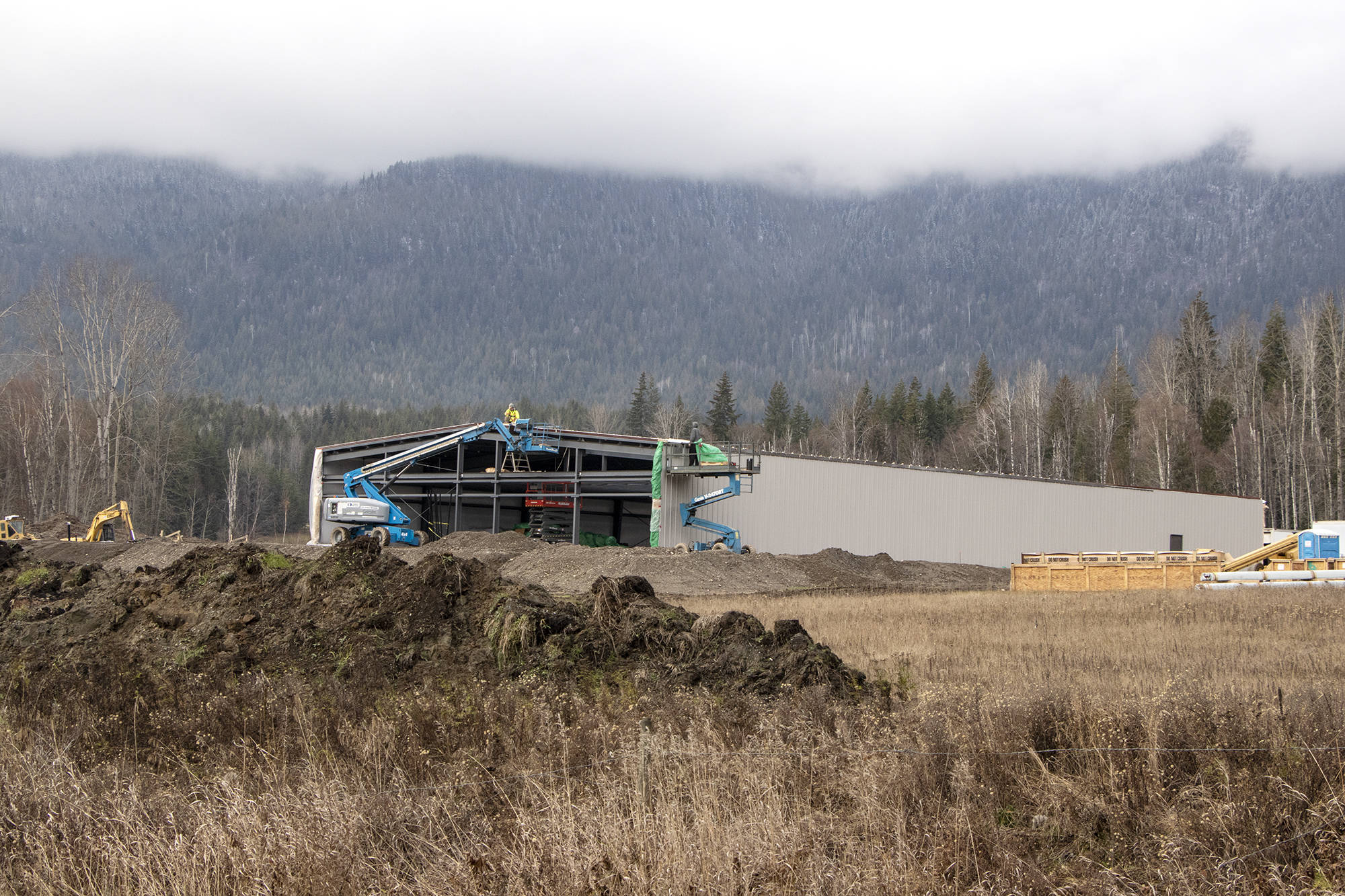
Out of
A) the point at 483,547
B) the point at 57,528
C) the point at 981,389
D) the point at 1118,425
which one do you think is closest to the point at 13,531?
the point at 57,528

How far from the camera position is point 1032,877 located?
581cm

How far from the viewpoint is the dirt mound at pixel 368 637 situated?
35.2ft

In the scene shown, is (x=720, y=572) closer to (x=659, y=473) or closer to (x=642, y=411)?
(x=659, y=473)

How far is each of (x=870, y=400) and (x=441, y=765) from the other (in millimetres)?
109742

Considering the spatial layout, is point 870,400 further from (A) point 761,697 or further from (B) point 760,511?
(A) point 761,697

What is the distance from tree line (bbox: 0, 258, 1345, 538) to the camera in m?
64.5

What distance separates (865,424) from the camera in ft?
366

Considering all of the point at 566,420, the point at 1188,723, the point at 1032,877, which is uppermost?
the point at 566,420

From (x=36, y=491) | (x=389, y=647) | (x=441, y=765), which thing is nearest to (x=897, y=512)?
(x=389, y=647)

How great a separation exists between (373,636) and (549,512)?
38.3 metres

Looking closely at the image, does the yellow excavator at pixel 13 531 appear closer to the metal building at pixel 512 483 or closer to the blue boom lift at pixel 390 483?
the metal building at pixel 512 483

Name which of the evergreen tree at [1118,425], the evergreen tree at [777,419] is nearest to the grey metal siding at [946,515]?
the evergreen tree at [1118,425]

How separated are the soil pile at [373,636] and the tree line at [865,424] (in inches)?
1501

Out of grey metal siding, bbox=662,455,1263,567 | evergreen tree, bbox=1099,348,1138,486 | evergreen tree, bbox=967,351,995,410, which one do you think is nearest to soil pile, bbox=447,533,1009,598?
grey metal siding, bbox=662,455,1263,567
